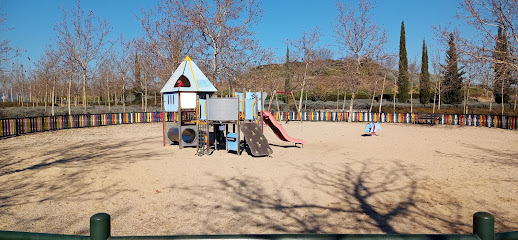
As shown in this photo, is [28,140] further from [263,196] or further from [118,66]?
[118,66]

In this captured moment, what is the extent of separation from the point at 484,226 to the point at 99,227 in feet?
5.81

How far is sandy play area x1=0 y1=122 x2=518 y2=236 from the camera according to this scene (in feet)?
20.9

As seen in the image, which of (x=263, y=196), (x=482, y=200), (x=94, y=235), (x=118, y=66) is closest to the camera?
(x=94, y=235)

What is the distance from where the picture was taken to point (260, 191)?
8727mm

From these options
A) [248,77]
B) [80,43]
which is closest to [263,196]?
[248,77]

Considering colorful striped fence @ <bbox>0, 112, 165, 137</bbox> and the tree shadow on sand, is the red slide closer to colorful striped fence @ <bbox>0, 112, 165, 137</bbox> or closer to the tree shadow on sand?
the tree shadow on sand

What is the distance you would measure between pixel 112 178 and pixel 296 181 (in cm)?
495

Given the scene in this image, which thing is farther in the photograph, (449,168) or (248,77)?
(248,77)

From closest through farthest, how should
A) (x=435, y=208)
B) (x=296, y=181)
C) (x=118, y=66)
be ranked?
(x=435, y=208) < (x=296, y=181) < (x=118, y=66)

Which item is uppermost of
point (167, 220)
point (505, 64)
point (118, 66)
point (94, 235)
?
point (118, 66)

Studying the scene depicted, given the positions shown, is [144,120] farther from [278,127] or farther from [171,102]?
[278,127]

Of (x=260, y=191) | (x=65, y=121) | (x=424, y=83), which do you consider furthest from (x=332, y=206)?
(x=424, y=83)

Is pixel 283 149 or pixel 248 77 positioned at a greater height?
pixel 248 77

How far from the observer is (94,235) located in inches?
67.1
